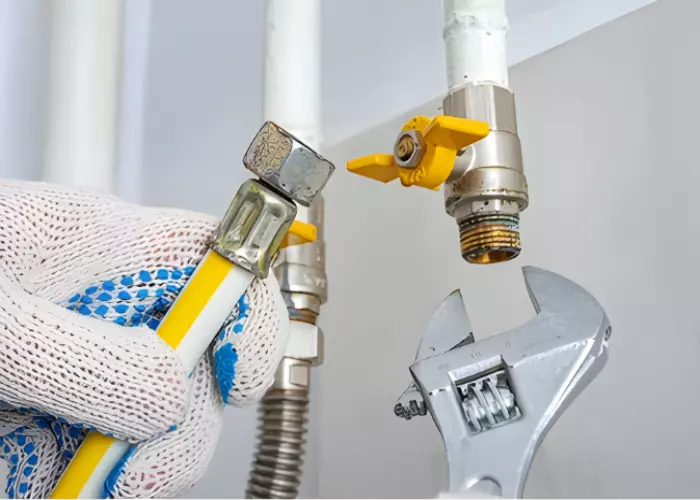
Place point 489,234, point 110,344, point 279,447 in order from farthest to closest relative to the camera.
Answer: point 279,447, point 489,234, point 110,344

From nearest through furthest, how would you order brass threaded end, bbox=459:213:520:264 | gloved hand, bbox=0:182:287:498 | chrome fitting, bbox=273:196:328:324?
gloved hand, bbox=0:182:287:498, brass threaded end, bbox=459:213:520:264, chrome fitting, bbox=273:196:328:324

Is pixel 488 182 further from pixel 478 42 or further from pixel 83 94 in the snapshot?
pixel 83 94

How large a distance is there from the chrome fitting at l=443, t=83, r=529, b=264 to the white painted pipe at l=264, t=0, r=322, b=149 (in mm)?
123

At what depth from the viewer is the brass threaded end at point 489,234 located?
46cm

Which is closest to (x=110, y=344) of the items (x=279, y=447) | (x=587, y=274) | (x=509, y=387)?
(x=509, y=387)

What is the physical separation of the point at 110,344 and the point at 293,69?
0.34m

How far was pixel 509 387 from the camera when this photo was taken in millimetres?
374

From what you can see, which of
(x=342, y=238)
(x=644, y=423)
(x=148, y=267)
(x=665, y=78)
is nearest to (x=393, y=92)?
(x=342, y=238)

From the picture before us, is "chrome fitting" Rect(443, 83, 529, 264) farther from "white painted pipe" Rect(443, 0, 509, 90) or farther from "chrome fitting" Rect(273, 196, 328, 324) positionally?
"chrome fitting" Rect(273, 196, 328, 324)

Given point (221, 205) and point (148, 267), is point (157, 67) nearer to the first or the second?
point (221, 205)

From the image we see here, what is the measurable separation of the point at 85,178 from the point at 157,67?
26 centimetres

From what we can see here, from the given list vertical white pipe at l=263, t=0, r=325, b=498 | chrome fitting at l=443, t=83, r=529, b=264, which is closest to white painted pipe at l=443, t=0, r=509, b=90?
chrome fitting at l=443, t=83, r=529, b=264

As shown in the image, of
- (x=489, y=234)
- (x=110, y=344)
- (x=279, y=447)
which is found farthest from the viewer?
(x=279, y=447)

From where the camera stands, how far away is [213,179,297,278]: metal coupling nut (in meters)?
0.31
